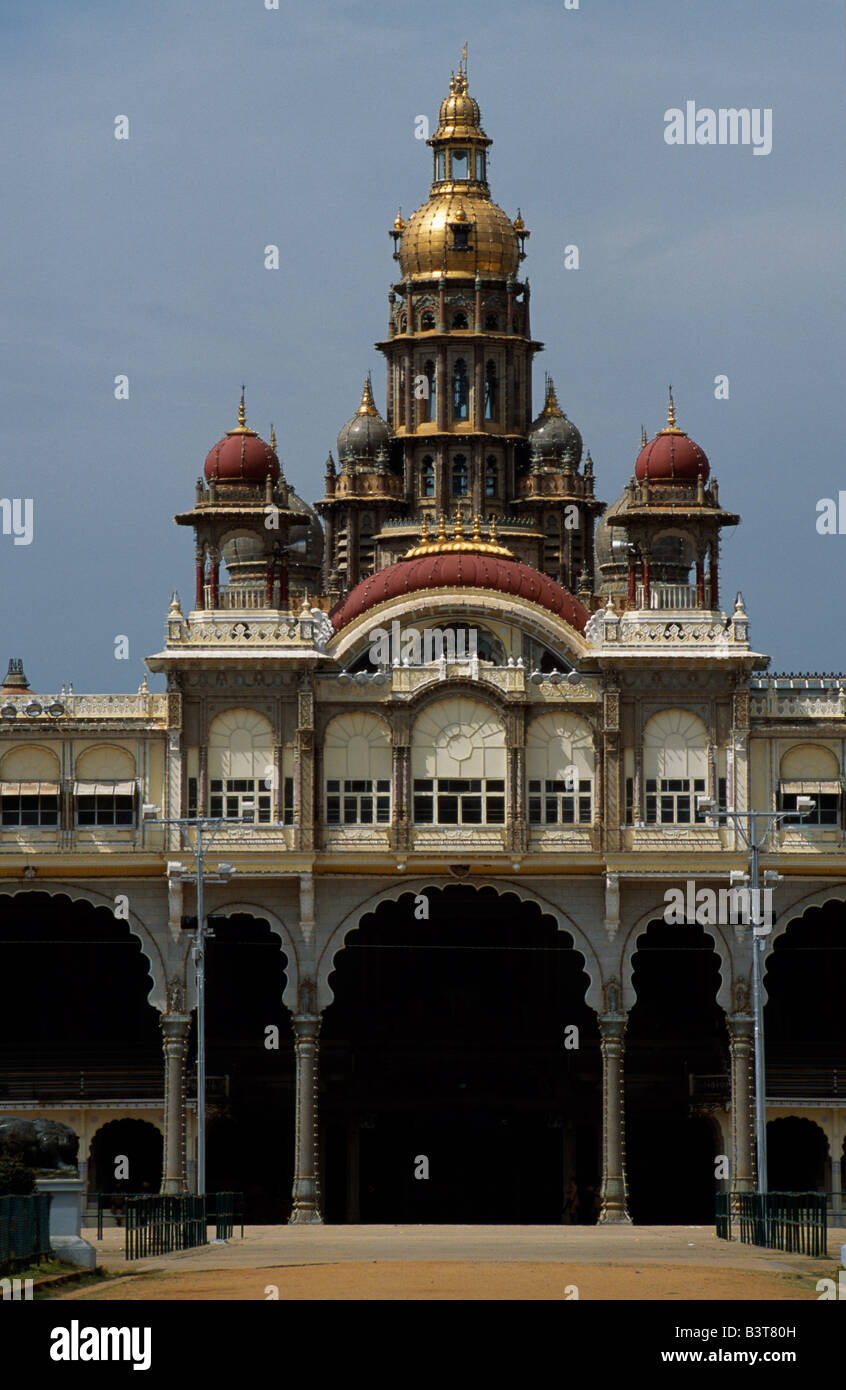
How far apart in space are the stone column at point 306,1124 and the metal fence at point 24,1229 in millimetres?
35806

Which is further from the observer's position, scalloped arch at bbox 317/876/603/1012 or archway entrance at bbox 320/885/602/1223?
archway entrance at bbox 320/885/602/1223

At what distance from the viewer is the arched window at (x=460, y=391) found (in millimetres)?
121938

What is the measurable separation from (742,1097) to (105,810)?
22.8 metres

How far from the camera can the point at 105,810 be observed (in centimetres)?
9812

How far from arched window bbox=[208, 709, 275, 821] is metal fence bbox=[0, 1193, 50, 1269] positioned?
38990 mm

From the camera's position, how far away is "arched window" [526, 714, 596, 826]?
9744cm

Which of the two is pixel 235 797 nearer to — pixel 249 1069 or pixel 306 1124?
pixel 306 1124

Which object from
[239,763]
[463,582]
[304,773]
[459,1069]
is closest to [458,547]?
[463,582]

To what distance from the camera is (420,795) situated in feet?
319

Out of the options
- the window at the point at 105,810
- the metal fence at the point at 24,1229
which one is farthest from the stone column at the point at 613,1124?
the metal fence at the point at 24,1229

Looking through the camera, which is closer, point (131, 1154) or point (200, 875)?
point (200, 875)

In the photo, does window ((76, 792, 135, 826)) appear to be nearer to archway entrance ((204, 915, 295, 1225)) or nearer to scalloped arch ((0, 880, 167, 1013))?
scalloped arch ((0, 880, 167, 1013))

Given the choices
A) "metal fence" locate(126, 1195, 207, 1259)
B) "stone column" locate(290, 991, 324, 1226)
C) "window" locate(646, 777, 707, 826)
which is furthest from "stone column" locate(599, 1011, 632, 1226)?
"metal fence" locate(126, 1195, 207, 1259)
